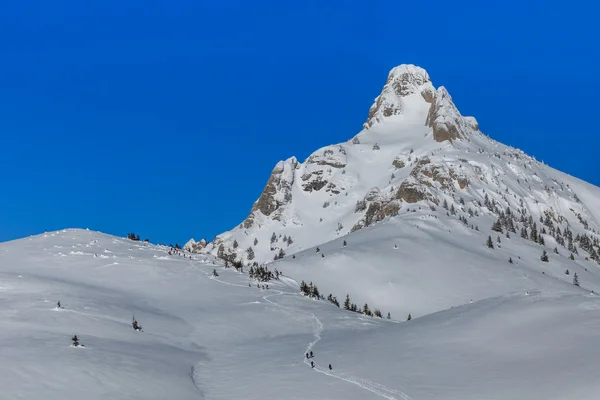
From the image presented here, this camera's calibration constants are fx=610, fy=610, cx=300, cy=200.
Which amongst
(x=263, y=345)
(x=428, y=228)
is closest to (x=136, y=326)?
(x=263, y=345)

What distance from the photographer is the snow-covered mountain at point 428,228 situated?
75.4 metres

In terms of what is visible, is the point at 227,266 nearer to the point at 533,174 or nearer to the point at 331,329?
the point at 331,329

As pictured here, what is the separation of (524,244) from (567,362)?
83930mm

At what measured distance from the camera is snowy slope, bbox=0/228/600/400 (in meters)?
22.7

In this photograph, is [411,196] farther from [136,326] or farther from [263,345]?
[136,326]

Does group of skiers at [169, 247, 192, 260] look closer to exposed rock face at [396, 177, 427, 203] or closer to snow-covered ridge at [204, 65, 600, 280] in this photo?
snow-covered ridge at [204, 65, 600, 280]

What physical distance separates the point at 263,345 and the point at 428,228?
69039mm

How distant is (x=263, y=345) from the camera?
34375 mm

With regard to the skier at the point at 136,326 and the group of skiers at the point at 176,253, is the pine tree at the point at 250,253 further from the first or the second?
the skier at the point at 136,326

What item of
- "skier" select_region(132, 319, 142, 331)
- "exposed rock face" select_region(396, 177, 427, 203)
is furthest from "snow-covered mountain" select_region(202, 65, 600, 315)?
"skier" select_region(132, 319, 142, 331)

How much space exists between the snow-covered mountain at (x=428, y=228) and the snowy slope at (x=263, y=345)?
29.0m

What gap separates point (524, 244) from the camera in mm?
104188

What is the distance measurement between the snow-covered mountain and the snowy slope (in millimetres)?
28970

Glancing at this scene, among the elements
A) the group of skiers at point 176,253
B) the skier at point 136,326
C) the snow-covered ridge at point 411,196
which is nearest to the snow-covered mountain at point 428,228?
the snow-covered ridge at point 411,196
